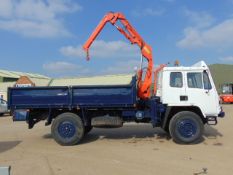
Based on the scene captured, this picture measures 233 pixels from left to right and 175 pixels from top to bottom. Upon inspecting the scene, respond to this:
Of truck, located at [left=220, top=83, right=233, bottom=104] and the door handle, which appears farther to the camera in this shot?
truck, located at [left=220, top=83, right=233, bottom=104]

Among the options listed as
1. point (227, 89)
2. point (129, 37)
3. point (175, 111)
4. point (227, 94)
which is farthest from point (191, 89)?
point (227, 89)

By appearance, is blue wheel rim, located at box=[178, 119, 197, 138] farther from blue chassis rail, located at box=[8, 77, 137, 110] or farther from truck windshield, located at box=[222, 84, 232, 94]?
truck windshield, located at box=[222, 84, 232, 94]

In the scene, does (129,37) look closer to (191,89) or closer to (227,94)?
(191,89)

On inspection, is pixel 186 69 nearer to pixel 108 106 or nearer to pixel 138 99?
pixel 138 99

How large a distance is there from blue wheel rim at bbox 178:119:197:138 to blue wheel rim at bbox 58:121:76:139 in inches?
144

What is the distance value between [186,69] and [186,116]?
1.64 m

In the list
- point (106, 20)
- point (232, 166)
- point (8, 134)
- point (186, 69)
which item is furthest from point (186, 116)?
point (8, 134)

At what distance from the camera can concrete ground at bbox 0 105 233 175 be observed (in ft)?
28.6

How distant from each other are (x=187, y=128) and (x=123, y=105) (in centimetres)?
230

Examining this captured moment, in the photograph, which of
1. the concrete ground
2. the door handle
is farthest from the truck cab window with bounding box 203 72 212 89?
the concrete ground

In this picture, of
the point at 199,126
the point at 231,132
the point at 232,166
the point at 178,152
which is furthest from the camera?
the point at 231,132

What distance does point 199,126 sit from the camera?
12445 millimetres

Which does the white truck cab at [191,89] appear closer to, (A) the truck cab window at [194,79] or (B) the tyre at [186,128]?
→ (A) the truck cab window at [194,79]

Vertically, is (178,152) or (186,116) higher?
(186,116)
